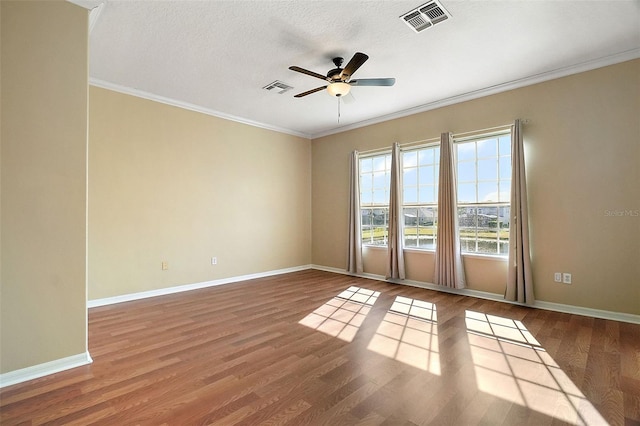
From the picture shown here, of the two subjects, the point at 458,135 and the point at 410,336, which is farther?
the point at 458,135

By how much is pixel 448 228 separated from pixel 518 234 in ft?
3.11

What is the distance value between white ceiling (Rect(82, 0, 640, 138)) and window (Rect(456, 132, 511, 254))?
805 mm

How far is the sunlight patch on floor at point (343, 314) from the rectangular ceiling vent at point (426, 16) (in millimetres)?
3093

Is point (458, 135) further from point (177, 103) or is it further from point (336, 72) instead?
point (177, 103)

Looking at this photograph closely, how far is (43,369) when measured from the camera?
2.38 m

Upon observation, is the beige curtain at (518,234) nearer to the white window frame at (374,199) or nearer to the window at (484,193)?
the window at (484,193)

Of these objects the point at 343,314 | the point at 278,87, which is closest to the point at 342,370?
the point at 343,314

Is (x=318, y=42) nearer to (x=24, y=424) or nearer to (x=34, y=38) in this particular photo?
(x=34, y=38)

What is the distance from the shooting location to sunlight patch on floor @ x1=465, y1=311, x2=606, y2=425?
1937 millimetres

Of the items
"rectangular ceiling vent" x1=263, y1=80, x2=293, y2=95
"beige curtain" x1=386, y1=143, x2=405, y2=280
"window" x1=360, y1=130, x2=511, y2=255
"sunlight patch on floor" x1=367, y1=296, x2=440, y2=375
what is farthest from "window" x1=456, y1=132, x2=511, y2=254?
"rectangular ceiling vent" x1=263, y1=80, x2=293, y2=95

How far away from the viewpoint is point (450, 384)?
222cm

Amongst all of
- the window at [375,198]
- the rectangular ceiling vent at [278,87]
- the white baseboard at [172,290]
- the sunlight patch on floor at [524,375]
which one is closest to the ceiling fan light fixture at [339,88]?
the rectangular ceiling vent at [278,87]

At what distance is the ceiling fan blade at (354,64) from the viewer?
2877 mm

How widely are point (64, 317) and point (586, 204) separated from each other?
5.52 metres
